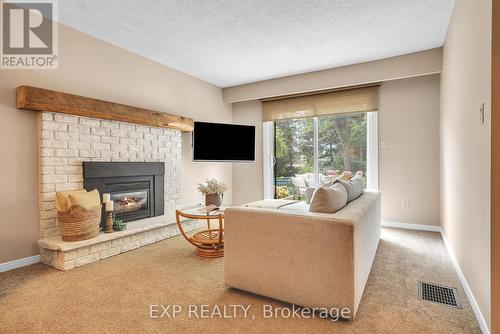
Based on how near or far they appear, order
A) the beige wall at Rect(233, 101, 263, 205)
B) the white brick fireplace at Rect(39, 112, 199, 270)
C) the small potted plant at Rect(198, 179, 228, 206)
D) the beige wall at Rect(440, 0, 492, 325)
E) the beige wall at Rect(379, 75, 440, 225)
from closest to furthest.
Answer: the beige wall at Rect(440, 0, 492, 325) → the white brick fireplace at Rect(39, 112, 199, 270) → the small potted plant at Rect(198, 179, 228, 206) → the beige wall at Rect(379, 75, 440, 225) → the beige wall at Rect(233, 101, 263, 205)

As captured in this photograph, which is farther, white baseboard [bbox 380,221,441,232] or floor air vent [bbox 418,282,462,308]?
white baseboard [bbox 380,221,441,232]

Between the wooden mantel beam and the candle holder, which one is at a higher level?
the wooden mantel beam

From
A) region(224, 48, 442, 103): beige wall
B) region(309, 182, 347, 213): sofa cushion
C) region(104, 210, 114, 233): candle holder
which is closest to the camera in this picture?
region(309, 182, 347, 213): sofa cushion

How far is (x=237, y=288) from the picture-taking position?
2.03m

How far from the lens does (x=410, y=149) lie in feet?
12.6

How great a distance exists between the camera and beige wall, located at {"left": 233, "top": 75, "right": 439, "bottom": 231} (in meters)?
3.71

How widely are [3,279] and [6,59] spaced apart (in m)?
1.99

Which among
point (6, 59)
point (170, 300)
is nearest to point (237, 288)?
point (170, 300)

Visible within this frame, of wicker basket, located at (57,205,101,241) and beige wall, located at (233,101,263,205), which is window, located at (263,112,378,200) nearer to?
beige wall, located at (233,101,263,205)

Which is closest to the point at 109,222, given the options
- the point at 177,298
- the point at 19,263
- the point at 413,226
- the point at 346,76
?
the point at 19,263

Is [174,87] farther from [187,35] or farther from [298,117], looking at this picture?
[298,117]

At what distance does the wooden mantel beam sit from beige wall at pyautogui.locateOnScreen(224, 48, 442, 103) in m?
1.55

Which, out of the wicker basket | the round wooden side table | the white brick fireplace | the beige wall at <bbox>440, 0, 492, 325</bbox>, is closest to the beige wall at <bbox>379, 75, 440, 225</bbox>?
the beige wall at <bbox>440, 0, 492, 325</bbox>

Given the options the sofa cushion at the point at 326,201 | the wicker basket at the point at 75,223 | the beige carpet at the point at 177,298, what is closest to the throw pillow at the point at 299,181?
the beige carpet at the point at 177,298
